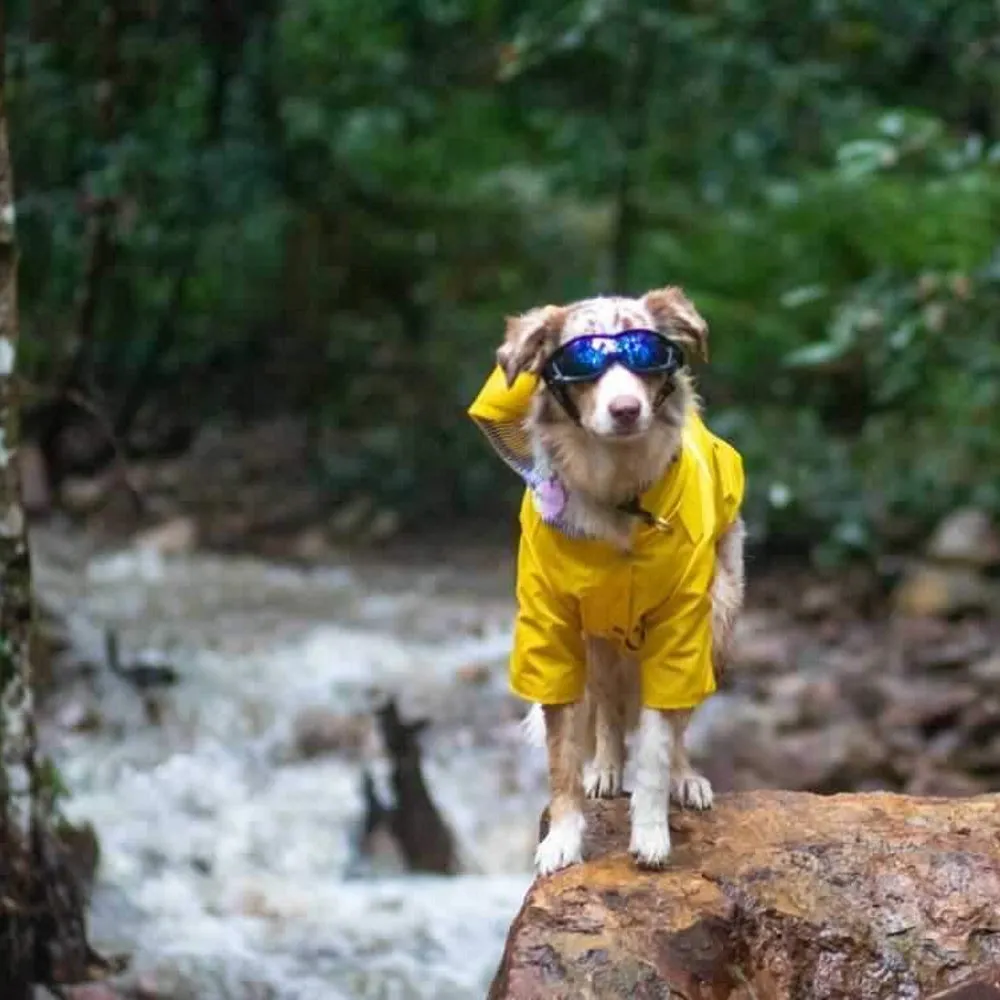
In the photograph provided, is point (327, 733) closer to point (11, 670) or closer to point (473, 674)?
point (473, 674)

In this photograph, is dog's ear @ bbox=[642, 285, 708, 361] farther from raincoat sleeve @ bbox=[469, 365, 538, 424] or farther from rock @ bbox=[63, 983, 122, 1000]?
rock @ bbox=[63, 983, 122, 1000]

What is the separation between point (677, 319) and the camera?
3732mm

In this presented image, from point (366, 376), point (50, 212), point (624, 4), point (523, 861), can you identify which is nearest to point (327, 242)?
point (366, 376)

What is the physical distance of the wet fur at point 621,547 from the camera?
3.71 metres

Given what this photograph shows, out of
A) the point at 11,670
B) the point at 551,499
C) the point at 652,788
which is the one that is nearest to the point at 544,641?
the point at 551,499

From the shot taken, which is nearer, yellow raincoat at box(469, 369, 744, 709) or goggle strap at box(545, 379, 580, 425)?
goggle strap at box(545, 379, 580, 425)

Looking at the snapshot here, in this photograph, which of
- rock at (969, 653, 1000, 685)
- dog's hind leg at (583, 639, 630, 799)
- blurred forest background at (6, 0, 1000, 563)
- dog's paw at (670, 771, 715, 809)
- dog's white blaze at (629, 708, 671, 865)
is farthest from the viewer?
blurred forest background at (6, 0, 1000, 563)

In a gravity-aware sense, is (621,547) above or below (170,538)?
below

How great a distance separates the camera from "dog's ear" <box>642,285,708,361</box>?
373 centimetres

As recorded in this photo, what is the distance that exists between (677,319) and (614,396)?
308 millimetres

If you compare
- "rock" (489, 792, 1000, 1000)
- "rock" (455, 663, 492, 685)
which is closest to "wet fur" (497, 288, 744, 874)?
"rock" (489, 792, 1000, 1000)

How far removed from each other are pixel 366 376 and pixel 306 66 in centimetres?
357

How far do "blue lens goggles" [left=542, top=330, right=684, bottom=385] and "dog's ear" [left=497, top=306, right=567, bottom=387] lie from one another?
6 cm

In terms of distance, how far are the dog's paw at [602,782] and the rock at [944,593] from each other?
242 inches
